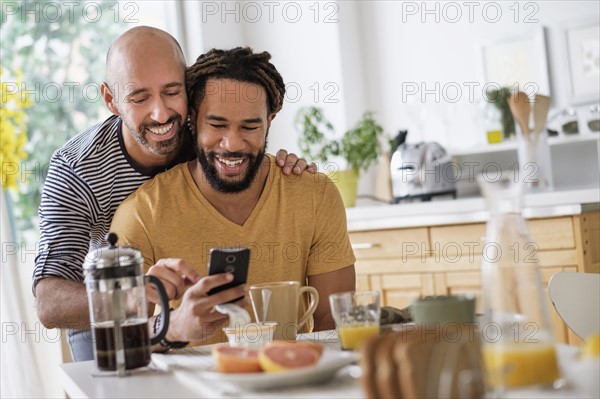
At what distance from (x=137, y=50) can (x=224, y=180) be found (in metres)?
0.42

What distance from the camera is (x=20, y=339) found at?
308cm

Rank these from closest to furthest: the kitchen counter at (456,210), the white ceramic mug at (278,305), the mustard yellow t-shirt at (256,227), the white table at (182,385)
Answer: the white table at (182,385) → the white ceramic mug at (278,305) → the mustard yellow t-shirt at (256,227) → the kitchen counter at (456,210)

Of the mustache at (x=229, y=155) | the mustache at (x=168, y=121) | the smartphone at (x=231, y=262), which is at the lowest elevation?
the smartphone at (x=231, y=262)

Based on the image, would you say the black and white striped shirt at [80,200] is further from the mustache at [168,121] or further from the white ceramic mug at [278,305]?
the white ceramic mug at [278,305]

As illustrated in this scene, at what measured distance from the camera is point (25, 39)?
3.77m

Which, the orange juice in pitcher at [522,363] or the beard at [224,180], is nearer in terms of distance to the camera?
the orange juice in pitcher at [522,363]

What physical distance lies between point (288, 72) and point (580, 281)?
2818 millimetres

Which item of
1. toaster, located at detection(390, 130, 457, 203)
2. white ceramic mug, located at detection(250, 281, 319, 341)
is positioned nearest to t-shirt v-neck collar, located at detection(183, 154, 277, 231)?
white ceramic mug, located at detection(250, 281, 319, 341)

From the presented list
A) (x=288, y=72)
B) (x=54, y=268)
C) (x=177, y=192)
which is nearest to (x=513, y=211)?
(x=177, y=192)

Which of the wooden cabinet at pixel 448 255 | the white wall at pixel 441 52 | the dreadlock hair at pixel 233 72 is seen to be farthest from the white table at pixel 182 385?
the white wall at pixel 441 52

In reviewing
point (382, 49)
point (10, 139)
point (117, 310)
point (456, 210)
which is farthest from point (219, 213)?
point (382, 49)

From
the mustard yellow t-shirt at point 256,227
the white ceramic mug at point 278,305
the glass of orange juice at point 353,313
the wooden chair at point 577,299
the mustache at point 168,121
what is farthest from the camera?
the mustache at point 168,121

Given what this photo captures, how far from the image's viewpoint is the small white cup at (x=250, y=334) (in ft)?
4.99

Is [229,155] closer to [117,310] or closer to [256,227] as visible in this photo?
[256,227]
